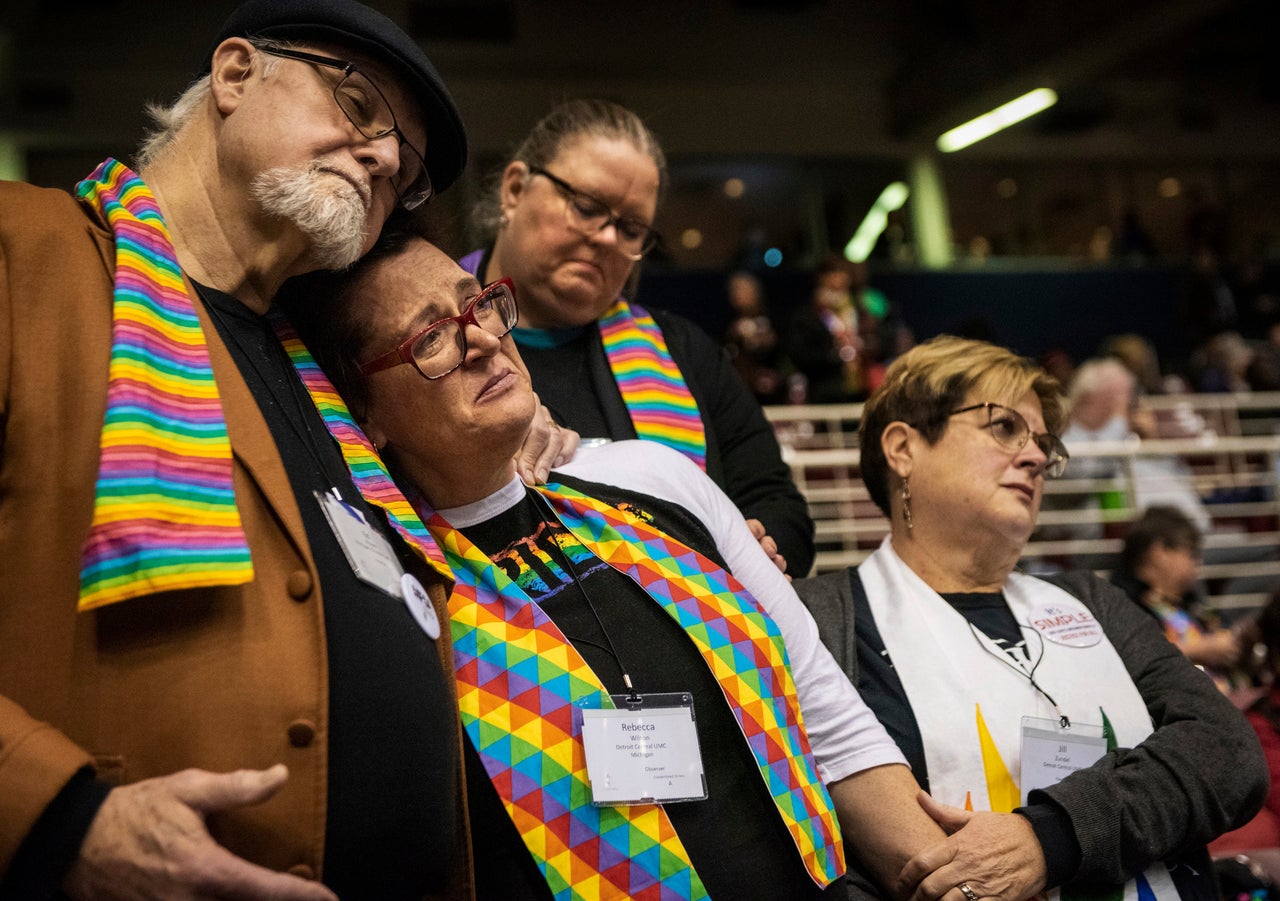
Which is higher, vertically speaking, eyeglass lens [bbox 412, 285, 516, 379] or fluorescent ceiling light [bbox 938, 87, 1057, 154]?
fluorescent ceiling light [bbox 938, 87, 1057, 154]

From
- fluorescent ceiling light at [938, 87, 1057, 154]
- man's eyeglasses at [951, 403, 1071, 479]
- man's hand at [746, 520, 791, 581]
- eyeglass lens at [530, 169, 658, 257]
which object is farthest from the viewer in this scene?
fluorescent ceiling light at [938, 87, 1057, 154]

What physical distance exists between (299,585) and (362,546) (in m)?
0.14

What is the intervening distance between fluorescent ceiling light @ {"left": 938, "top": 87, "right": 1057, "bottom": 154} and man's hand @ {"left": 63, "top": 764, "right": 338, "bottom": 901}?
31.6 ft

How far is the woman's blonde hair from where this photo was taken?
2334 millimetres

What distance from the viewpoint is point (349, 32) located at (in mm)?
1599

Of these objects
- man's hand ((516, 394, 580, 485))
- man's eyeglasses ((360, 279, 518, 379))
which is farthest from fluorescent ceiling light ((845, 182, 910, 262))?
man's eyeglasses ((360, 279, 518, 379))

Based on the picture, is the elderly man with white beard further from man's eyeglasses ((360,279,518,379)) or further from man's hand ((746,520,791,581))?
man's hand ((746,520,791,581))

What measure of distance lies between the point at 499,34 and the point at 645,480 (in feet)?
28.5

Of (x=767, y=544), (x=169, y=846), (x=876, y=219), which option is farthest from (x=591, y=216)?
(x=876, y=219)

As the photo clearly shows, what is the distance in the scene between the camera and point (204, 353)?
54.1 inches

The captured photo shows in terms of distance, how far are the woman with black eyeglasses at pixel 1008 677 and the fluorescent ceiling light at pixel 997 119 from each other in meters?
8.08

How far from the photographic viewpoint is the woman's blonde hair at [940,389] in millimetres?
2334

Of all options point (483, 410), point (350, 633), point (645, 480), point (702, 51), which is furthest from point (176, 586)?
point (702, 51)

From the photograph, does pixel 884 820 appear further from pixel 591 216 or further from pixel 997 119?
pixel 997 119
